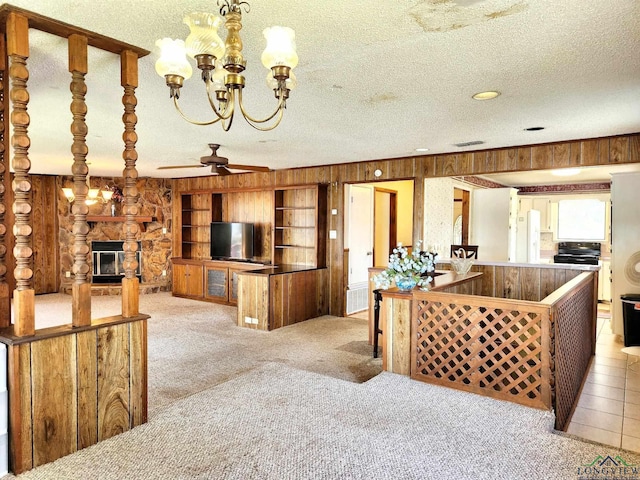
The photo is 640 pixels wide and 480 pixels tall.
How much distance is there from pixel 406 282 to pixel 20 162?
9.18 feet

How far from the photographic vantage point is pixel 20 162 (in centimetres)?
207

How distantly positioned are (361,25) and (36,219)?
8.71 metres

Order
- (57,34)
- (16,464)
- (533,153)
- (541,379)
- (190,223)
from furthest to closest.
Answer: (190,223) → (533,153) → (541,379) → (57,34) → (16,464)

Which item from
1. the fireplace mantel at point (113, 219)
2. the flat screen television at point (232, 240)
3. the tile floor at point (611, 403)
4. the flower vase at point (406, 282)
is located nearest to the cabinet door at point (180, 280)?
the flat screen television at point (232, 240)

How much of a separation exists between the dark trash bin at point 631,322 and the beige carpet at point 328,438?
3.30m

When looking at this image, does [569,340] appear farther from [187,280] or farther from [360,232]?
[187,280]

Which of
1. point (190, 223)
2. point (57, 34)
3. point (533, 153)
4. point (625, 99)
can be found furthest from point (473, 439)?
point (190, 223)

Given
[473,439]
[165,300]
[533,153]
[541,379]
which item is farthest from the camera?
[165,300]

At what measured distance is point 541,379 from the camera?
2.87m

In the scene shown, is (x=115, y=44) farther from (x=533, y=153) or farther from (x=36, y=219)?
(x=36, y=219)

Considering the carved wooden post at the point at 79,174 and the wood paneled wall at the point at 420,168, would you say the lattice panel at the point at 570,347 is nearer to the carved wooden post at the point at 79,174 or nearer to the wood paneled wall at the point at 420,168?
the wood paneled wall at the point at 420,168

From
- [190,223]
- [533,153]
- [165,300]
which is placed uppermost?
[533,153]

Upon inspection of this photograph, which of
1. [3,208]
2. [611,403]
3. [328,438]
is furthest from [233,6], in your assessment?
[611,403]

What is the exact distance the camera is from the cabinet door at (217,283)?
775cm
